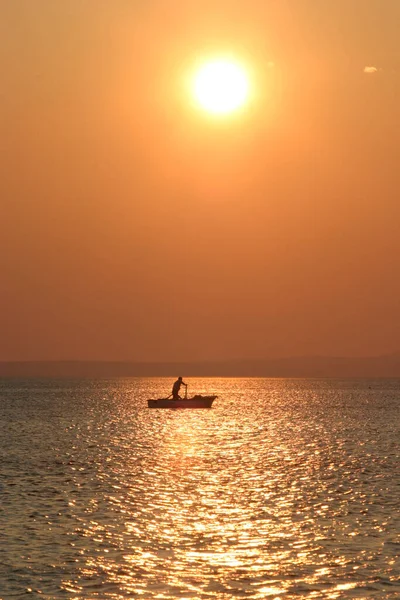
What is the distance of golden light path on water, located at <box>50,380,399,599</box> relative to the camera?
86.1 ft

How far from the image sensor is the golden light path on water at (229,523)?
26234 mm

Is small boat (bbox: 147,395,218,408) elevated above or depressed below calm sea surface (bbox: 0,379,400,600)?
above

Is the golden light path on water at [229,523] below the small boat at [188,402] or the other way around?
below

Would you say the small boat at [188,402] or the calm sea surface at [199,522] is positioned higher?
the small boat at [188,402]

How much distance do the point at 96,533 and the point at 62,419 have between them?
300 feet

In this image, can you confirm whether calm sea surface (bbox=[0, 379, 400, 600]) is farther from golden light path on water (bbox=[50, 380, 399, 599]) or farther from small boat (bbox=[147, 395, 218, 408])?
small boat (bbox=[147, 395, 218, 408])

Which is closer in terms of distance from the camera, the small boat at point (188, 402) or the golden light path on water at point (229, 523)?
the golden light path on water at point (229, 523)

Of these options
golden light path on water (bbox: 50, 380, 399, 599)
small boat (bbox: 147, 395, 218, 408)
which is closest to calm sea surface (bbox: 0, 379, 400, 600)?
golden light path on water (bbox: 50, 380, 399, 599)

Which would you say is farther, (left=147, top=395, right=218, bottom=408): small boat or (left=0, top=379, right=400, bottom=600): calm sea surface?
(left=147, top=395, right=218, bottom=408): small boat

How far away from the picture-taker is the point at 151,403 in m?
133

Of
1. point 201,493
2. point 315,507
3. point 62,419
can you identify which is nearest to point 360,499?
point 315,507

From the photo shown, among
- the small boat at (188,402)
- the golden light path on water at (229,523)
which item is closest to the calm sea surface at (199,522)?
the golden light path on water at (229,523)

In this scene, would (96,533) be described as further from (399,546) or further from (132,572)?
(399,546)

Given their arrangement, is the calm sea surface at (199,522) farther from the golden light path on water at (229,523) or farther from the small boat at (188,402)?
the small boat at (188,402)
